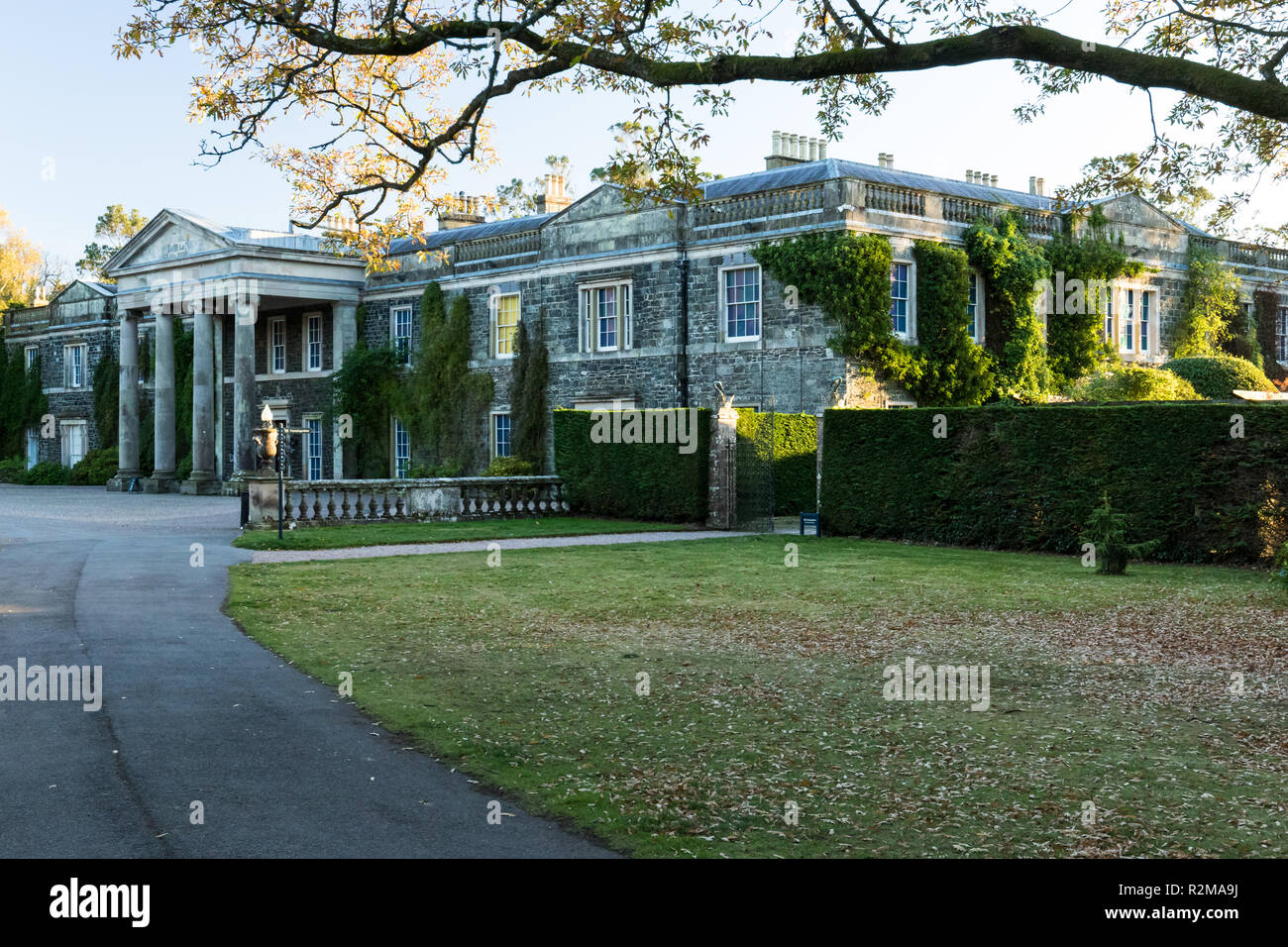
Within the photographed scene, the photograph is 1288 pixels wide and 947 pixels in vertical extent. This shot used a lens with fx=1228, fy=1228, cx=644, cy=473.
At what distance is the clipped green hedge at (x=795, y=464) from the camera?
27.2 metres

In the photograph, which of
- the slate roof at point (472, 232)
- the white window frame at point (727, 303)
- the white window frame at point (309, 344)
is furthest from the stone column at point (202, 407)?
the white window frame at point (727, 303)

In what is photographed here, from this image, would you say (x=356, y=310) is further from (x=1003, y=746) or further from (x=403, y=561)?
(x=1003, y=746)

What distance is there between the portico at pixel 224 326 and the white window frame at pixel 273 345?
4 centimetres

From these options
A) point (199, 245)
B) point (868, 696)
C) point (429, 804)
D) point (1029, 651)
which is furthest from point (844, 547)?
point (199, 245)

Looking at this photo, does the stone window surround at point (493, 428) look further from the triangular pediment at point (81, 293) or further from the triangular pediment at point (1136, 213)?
the triangular pediment at point (81, 293)

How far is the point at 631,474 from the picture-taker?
27547mm

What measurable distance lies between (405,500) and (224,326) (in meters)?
23.9

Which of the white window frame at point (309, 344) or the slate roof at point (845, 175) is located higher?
the slate roof at point (845, 175)

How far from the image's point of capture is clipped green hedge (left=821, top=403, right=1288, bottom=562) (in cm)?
1830

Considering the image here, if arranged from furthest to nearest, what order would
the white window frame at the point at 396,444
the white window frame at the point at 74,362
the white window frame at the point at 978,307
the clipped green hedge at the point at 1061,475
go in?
1. the white window frame at the point at 74,362
2. the white window frame at the point at 396,444
3. the white window frame at the point at 978,307
4. the clipped green hedge at the point at 1061,475

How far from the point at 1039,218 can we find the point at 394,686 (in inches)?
1050

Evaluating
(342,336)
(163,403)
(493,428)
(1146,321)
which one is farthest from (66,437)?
(1146,321)

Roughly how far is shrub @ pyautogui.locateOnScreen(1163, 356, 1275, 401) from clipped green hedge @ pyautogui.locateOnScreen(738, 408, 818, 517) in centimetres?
1027

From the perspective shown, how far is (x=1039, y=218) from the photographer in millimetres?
31891
